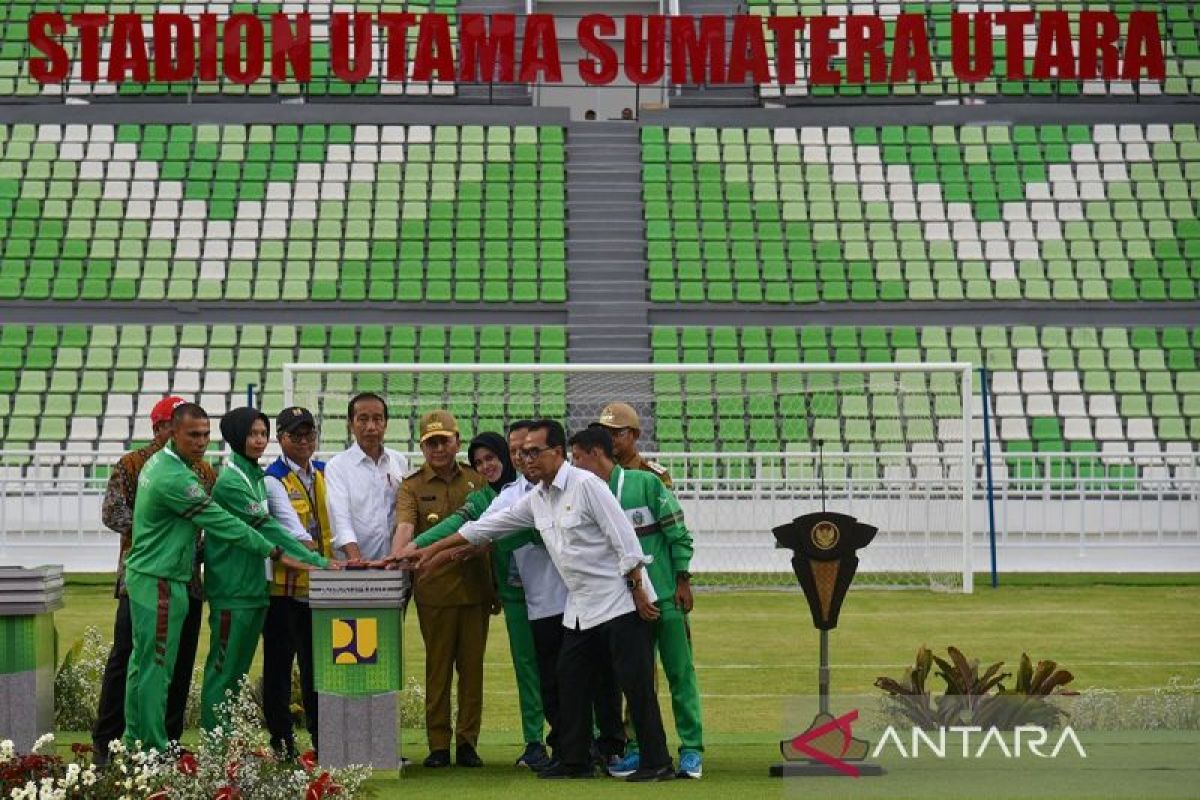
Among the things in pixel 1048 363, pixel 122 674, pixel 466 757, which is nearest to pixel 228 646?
pixel 122 674

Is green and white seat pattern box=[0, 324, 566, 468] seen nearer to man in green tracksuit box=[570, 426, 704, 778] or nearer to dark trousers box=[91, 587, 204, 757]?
dark trousers box=[91, 587, 204, 757]

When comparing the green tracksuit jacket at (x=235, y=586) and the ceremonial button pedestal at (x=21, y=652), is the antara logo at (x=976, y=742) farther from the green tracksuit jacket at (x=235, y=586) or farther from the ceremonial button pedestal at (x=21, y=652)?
the ceremonial button pedestal at (x=21, y=652)

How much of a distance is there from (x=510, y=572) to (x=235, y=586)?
143 cm

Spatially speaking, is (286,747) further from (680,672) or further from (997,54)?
(997,54)

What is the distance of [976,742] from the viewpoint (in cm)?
957

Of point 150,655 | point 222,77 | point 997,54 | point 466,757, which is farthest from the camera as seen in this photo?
point 997,54

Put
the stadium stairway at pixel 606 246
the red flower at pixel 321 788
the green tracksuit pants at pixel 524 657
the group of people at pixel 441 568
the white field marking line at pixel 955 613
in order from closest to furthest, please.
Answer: the red flower at pixel 321 788, the group of people at pixel 441 568, the green tracksuit pants at pixel 524 657, the white field marking line at pixel 955 613, the stadium stairway at pixel 606 246

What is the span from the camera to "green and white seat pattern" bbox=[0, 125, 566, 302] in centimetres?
3008

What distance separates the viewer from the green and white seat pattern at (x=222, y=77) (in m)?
34.1

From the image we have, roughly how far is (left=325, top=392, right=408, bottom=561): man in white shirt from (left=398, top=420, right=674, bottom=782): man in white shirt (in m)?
1.16

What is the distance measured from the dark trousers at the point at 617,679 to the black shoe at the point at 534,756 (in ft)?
0.83

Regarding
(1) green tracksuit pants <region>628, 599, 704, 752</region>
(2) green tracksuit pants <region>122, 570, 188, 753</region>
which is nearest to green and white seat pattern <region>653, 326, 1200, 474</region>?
(1) green tracksuit pants <region>628, 599, 704, 752</region>

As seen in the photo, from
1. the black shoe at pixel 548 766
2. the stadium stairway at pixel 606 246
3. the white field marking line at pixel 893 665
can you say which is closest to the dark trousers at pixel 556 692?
the black shoe at pixel 548 766

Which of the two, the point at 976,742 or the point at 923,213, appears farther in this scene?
the point at 923,213
